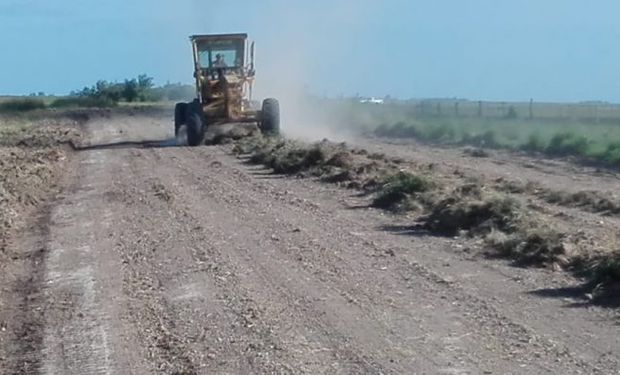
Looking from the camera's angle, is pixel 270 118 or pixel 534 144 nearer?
pixel 270 118

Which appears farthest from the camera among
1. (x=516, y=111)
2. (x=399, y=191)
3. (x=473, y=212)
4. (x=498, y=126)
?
(x=516, y=111)

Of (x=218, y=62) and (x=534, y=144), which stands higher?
(x=218, y=62)

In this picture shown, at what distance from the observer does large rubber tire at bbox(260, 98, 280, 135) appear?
149 feet

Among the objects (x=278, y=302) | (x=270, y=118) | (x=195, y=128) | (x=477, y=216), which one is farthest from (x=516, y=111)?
(x=278, y=302)

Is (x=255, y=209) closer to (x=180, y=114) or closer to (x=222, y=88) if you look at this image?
(x=222, y=88)

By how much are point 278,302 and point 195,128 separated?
3005cm

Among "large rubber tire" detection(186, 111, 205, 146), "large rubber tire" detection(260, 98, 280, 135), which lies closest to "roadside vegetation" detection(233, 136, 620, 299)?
"large rubber tire" detection(186, 111, 205, 146)

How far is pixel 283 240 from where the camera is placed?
766 inches

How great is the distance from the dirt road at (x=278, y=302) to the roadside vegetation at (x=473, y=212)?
0.42 metres

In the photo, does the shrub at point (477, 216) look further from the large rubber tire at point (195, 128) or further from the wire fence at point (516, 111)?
the wire fence at point (516, 111)

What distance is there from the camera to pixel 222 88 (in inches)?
1769

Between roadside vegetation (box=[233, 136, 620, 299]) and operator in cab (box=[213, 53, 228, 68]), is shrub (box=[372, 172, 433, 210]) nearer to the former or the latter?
roadside vegetation (box=[233, 136, 620, 299])

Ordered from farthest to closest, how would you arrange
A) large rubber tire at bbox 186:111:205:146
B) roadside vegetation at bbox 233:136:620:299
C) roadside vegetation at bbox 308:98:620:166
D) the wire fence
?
the wire fence, large rubber tire at bbox 186:111:205:146, roadside vegetation at bbox 308:98:620:166, roadside vegetation at bbox 233:136:620:299

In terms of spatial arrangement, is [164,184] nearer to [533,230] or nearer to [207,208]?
[207,208]
